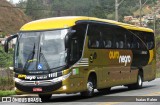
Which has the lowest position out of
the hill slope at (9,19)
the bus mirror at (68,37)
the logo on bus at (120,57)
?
the logo on bus at (120,57)

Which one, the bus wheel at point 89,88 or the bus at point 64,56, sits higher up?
the bus at point 64,56

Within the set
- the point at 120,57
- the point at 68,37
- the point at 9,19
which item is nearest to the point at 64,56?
the point at 68,37

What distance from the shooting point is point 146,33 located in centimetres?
2650

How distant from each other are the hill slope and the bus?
4739cm

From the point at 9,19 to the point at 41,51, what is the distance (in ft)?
179

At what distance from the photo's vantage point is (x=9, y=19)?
70.8 metres

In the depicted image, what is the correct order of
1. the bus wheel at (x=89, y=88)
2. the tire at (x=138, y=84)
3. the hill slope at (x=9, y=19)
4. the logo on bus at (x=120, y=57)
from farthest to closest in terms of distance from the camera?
the hill slope at (x=9, y=19) < the tire at (x=138, y=84) < the logo on bus at (x=120, y=57) < the bus wheel at (x=89, y=88)

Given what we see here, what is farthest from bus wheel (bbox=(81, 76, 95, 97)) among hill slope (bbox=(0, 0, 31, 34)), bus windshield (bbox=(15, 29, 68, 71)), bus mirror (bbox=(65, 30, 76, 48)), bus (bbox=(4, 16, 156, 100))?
hill slope (bbox=(0, 0, 31, 34))

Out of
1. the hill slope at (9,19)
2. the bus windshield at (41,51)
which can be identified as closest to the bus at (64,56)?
the bus windshield at (41,51)

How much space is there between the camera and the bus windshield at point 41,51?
16984 millimetres

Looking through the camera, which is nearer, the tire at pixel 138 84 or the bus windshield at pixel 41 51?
the bus windshield at pixel 41 51

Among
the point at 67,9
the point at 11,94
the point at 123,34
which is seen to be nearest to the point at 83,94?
the point at 11,94

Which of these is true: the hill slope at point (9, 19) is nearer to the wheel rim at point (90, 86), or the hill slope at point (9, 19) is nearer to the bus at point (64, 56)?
the bus at point (64, 56)

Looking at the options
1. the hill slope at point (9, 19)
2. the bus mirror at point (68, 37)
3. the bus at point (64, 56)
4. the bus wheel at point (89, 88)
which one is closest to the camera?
the bus at point (64, 56)
